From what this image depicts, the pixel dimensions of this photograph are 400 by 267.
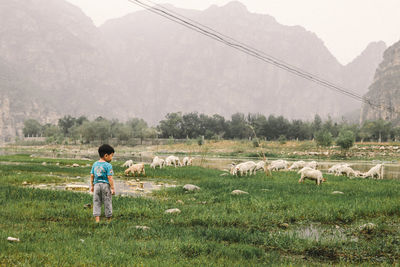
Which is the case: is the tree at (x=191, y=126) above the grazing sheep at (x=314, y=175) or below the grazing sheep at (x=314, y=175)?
above

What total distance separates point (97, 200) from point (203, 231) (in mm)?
3009

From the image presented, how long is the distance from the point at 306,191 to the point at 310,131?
11744 cm

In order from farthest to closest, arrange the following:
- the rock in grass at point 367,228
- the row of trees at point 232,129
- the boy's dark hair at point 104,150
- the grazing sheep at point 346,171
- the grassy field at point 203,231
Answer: the row of trees at point 232,129 → the grazing sheep at point 346,171 → the boy's dark hair at point 104,150 → the rock in grass at point 367,228 → the grassy field at point 203,231

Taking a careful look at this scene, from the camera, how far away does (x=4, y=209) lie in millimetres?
9125

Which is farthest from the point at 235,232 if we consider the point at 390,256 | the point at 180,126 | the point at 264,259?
the point at 180,126

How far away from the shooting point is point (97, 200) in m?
8.53

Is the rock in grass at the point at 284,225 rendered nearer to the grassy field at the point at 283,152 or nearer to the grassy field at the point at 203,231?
the grassy field at the point at 203,231

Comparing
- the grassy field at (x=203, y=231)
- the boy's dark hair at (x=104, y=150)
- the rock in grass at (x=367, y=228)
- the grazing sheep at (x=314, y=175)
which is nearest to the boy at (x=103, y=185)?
the boy's dark hair at (x=104, y=150)

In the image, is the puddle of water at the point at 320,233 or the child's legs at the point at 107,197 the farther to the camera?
the child's legs at the point at 107,197

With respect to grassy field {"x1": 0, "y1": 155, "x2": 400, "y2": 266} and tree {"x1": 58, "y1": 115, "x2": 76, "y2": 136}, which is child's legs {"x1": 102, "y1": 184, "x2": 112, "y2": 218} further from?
tree {"x1": 58, "y1": 115, "x2": 76, "y2": 136}

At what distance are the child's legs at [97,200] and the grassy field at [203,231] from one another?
0.32 metres

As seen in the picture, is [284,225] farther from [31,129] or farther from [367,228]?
[31,129]

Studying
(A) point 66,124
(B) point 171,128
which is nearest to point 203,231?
(B) point 171,128

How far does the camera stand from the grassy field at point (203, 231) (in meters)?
5.76
